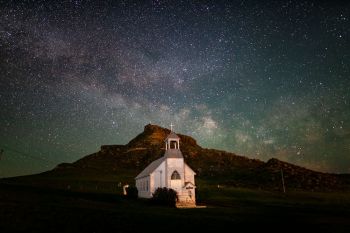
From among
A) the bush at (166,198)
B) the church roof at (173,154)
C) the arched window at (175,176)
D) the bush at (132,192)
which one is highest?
the church roof at (173,154)

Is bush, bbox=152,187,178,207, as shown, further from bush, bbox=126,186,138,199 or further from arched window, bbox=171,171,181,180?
bush, bbox=126,186,138,199

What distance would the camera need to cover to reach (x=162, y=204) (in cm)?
4175

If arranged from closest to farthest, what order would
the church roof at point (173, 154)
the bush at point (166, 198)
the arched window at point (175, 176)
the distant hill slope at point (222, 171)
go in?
the bush at point (166, 198)
the arched window at point (175, 176)
the church roof at point (173, 154)
the distant hill slope at point (222, 171)

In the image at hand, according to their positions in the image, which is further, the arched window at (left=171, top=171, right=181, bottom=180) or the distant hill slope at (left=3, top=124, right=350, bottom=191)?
the distant hill slope at (left=3, top=124, right=350, bottom=191)

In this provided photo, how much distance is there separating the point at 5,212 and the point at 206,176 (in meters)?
114

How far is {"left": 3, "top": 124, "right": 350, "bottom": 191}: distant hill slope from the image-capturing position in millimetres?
113125

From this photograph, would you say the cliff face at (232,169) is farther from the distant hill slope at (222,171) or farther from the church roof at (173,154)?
the church roof at (173,154)

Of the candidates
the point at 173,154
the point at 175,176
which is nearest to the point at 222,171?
the point at 175,176

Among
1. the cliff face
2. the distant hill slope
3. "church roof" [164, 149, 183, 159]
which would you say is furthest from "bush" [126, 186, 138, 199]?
the cliff face

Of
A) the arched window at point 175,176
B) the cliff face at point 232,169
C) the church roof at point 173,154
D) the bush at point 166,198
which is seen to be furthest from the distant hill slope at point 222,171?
the bush at point 166,198

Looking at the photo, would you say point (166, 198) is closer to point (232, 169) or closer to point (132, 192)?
point (132, 192)

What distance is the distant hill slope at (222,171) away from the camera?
113 meters

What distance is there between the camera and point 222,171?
5817 inches

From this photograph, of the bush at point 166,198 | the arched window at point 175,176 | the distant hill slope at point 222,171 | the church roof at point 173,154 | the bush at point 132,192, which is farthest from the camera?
the distant hill slope at point 222,171
